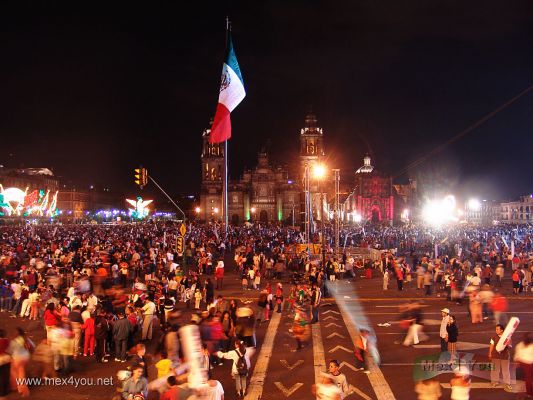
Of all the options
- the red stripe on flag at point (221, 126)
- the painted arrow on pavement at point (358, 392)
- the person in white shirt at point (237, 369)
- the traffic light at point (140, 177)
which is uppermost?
the red stripe on flag at point (221, 126)

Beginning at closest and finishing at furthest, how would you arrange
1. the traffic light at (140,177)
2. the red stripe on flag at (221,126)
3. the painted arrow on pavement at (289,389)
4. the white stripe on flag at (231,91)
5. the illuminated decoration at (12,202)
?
the painted arrow on pavement at (289,389), the traffic light at (140,177), the red stripe on flag at (221,126), the white stripe on flag at (231,91), the illuminated decoration at (12,202)

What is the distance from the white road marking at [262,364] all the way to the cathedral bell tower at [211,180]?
84.2 meters

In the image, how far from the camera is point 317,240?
122ft

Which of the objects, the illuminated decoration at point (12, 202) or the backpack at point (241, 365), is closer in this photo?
the backpack at point (241, 365)

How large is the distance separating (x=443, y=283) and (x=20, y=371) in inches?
682

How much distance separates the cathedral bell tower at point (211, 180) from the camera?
3900 inches

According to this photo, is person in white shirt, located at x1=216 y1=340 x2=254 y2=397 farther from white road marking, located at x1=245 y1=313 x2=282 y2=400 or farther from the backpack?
white road marking, located at x1=245 y1=313 x2=282 y2=400

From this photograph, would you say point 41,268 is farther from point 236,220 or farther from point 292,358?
point 236,220

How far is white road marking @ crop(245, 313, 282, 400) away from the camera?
9.30 meters

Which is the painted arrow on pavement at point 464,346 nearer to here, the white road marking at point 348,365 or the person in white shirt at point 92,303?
the white road marking at point 348,365

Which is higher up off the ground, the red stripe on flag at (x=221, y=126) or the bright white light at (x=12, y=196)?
the bright white light at (x=12, y=196)

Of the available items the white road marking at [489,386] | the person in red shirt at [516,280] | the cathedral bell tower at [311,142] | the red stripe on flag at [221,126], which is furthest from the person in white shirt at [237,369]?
the cathedral bell tower at [311,142]

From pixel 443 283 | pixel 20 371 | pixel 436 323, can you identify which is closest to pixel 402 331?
pixel 436 323

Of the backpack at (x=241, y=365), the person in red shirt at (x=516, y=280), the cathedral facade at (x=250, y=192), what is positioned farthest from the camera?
the cathedral facade at (x=250, y=192)
